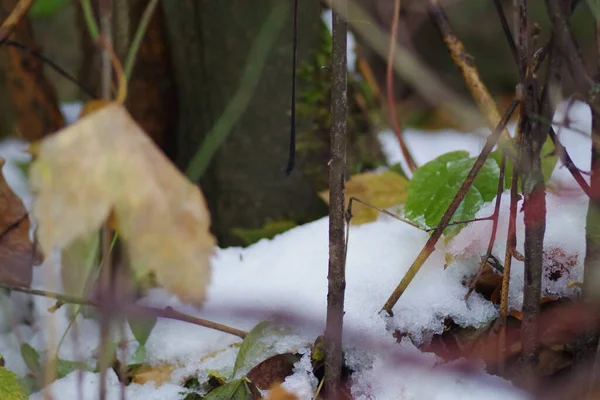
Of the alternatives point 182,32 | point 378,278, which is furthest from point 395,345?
point 182,32

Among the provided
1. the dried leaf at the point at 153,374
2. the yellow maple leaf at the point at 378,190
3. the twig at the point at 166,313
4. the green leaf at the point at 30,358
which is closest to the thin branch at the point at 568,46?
the yellow maple leaf at the point at 378,190

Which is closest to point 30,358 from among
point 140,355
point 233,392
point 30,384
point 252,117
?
point 30,384

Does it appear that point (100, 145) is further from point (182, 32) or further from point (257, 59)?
point (182, 32)

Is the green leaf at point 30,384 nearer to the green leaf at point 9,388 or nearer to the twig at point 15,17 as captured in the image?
the green leaf at point 9,388

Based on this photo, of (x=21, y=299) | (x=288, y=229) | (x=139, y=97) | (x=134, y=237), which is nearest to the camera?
(x=134, y=237)

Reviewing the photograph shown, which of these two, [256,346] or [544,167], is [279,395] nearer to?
[256,346]

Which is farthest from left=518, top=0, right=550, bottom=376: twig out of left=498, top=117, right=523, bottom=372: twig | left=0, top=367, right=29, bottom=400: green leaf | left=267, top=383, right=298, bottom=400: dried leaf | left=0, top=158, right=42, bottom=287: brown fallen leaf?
left=0, top=158, right=42, bottom=287: brown fallen leaf

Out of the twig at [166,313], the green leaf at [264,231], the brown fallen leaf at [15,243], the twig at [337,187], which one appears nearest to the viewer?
the twig at [337,187]
